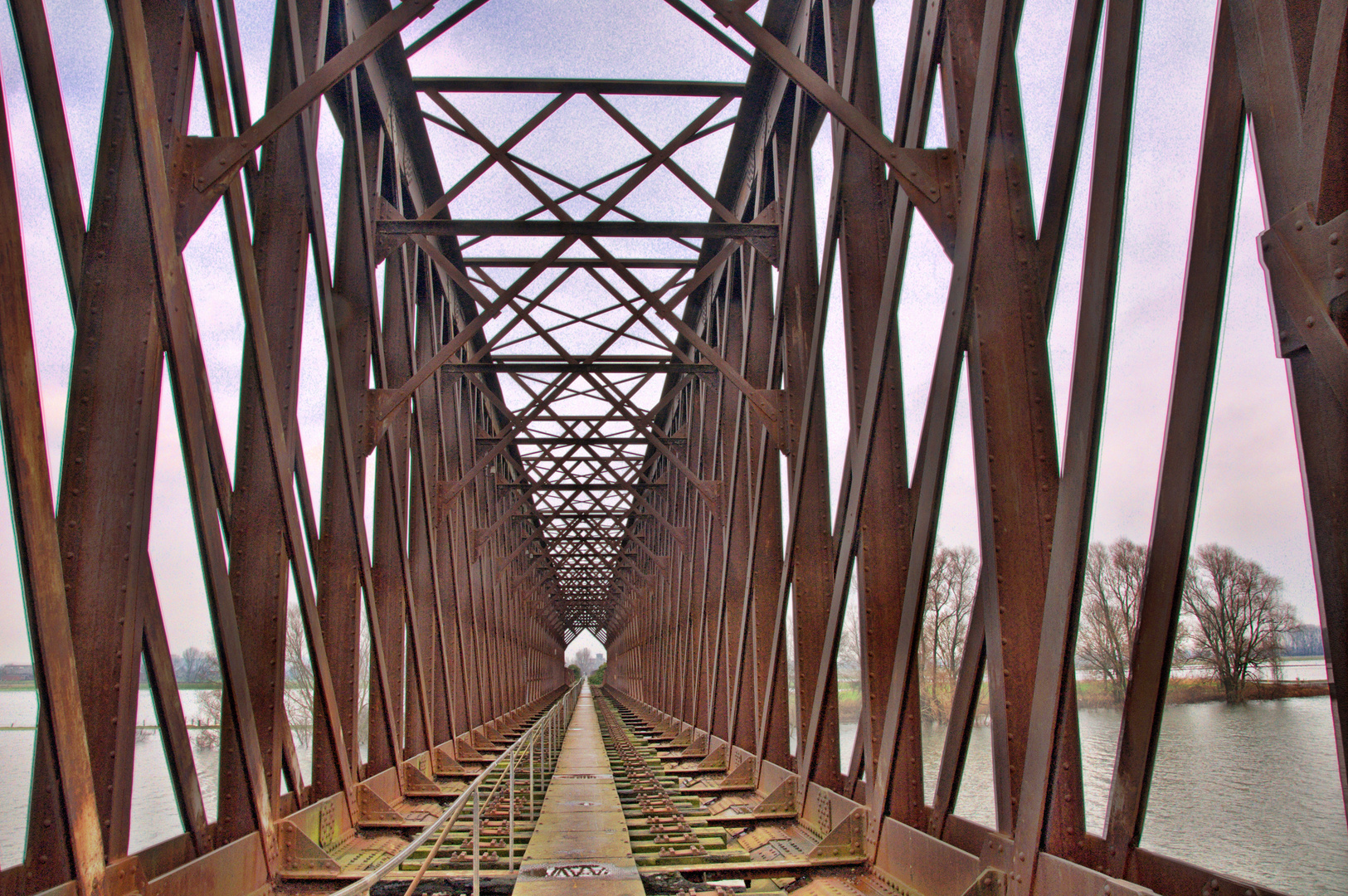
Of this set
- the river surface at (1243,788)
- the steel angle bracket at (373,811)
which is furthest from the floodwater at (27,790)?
the steel angle bracket at (373,811)

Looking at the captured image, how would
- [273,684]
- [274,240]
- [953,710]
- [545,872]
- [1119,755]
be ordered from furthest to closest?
[274,240], [273,684], [545,872], [953,710], [1119,755]

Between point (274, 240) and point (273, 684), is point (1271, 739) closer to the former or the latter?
point (273, 684)

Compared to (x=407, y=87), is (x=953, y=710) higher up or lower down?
lower down

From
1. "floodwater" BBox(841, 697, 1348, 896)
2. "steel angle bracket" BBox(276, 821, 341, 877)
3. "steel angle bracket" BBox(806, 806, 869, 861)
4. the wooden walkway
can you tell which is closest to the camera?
"floodwater" BBox(841, 697, 1348, 896)

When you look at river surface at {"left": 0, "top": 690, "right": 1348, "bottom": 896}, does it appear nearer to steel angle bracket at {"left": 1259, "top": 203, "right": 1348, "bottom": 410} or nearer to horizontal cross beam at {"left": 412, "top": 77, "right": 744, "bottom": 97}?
steel angle bracket at {"left": 1259, "top": 203, "right": 1348, "bottom": 410}

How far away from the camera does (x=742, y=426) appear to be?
12.5 metres

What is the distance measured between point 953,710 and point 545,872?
3022mm

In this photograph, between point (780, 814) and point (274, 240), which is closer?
point (274, 240)

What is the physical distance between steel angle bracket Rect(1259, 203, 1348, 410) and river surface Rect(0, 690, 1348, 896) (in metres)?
1.19

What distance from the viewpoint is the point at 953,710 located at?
5660 millimetres

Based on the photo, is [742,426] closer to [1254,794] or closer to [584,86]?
[584,86]

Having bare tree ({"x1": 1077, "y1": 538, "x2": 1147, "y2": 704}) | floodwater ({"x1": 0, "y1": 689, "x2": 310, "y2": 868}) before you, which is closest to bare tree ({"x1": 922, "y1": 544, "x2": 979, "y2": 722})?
bare tree ({"x1": 1077, "y1": 538, "x2": 1147, "y2": 704})

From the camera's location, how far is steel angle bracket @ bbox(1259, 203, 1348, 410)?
290 centimetres

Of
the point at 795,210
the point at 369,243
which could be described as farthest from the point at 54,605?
the point at 795,210
